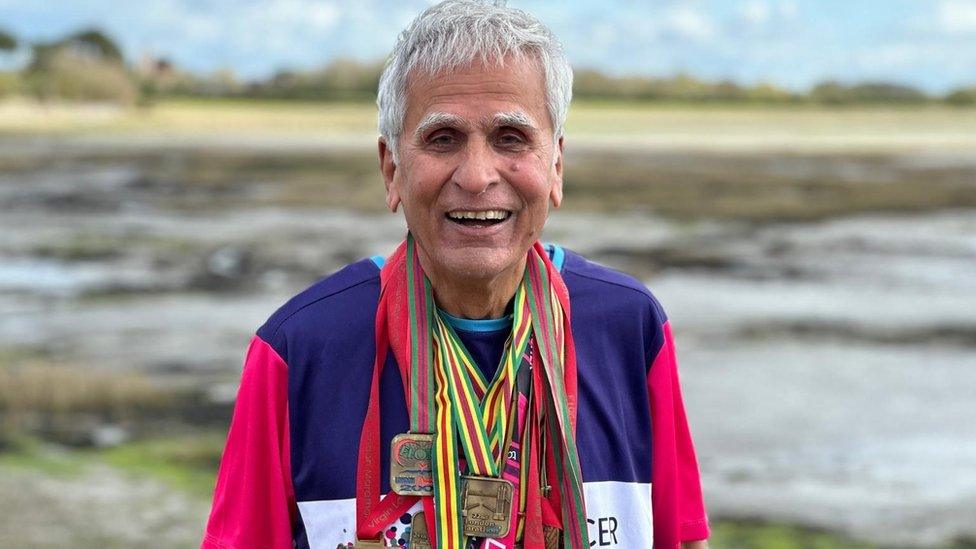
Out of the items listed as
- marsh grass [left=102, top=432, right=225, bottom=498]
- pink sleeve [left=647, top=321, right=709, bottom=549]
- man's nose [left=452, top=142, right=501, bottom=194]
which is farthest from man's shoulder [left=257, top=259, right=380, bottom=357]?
marsh grass [left=102, top=432, right=225, bottom=498]

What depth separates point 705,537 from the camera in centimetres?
252

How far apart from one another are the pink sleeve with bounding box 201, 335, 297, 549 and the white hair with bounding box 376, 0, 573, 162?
1.62 ft

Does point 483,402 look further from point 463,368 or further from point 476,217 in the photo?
point 476,217

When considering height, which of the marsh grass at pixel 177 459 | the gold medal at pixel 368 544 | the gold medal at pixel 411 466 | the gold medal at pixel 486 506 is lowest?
the gold medal at pixel 368 544

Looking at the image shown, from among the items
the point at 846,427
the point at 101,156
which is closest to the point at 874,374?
the point at 846,427

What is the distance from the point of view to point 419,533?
2.28 meters

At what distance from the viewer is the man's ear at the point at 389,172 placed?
2.39 m

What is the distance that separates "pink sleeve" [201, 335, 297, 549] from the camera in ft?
7.59

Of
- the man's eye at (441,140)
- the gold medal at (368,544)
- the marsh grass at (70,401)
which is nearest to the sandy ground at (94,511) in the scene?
the marsh grass at (70,401)

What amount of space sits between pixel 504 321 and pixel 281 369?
17.8 inches

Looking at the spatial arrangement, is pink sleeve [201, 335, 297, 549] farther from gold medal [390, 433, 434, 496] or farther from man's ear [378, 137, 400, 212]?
man's ear [378, 137, 400, 212]

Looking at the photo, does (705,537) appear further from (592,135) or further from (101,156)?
(592,135)

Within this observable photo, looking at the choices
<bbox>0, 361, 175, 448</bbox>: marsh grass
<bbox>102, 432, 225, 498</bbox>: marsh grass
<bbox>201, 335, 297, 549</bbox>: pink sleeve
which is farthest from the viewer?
A: <bbox>0, 361, 175, 448</bbox>: marsh grass

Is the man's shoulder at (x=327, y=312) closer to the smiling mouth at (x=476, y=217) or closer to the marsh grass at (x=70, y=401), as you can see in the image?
the smiling mouth at (x=476, y=217)
